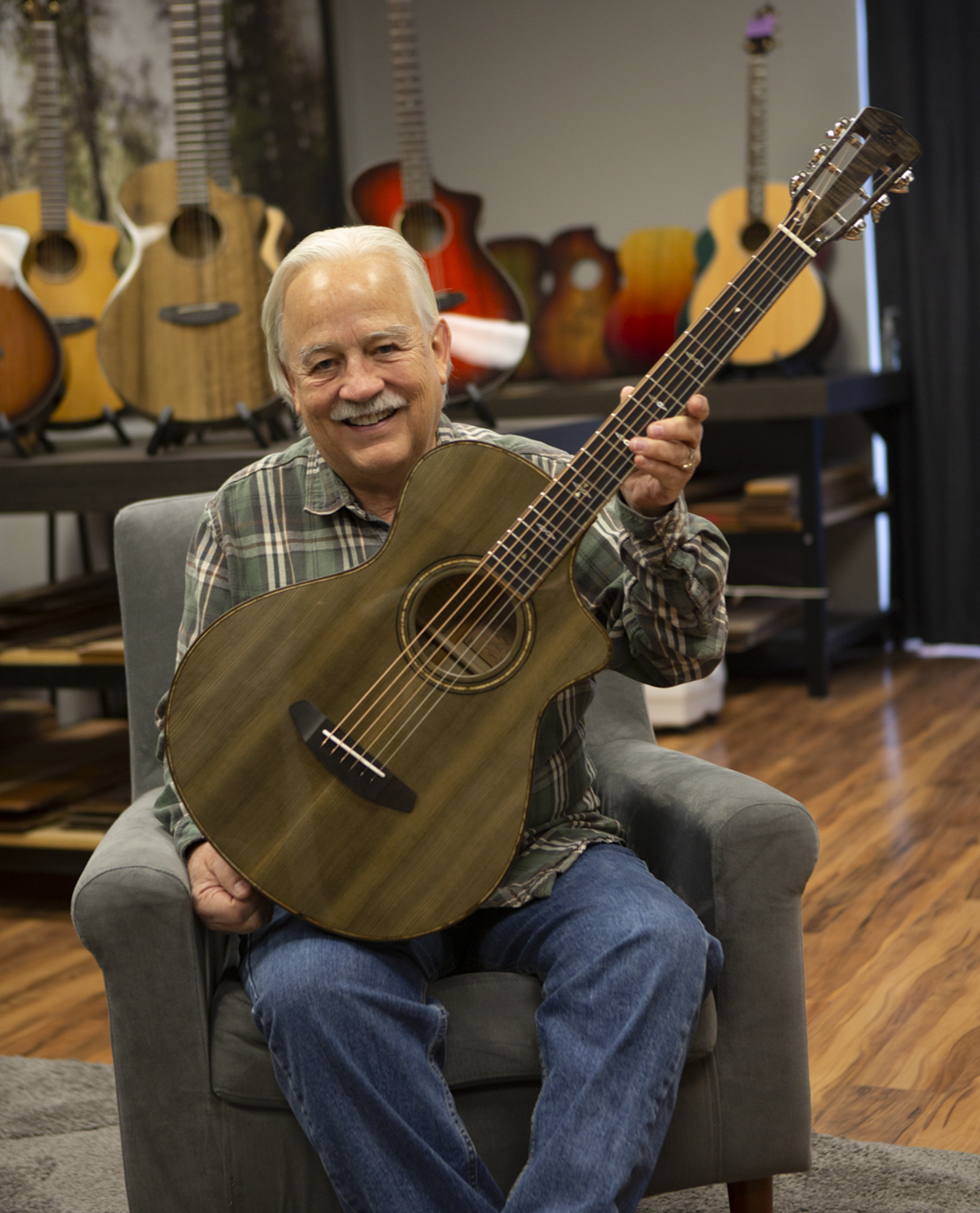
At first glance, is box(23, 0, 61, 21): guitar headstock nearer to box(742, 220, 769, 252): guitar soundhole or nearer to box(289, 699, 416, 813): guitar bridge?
box(742, 220, 769, 252): guitar soundhole

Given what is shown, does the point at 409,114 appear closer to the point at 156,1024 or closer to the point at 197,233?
the point at 197,233

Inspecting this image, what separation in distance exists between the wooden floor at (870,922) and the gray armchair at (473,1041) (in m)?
0.49

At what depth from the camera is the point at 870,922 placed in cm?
244

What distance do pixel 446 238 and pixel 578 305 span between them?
4.77 feet

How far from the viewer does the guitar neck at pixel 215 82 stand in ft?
9.58

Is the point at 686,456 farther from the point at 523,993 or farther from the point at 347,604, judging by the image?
the point at 523,993

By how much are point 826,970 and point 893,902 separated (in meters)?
0.33

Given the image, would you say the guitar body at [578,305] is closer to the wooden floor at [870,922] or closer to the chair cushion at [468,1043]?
the wooden floor at [870,922]

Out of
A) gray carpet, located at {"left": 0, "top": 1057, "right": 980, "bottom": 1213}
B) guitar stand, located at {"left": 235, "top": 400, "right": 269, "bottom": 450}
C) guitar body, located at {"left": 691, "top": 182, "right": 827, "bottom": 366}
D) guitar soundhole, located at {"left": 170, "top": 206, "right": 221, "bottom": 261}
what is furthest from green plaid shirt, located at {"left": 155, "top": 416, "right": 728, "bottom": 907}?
guitar body, located at {"left": 691, "top": 182, "right": 827, "bottom": 366}

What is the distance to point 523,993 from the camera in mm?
1350

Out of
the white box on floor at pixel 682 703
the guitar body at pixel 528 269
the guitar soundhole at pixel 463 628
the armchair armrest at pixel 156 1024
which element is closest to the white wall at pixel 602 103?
the guitar body at pixel 528 269

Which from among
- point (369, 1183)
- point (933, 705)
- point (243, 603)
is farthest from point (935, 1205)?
point (933, 705)

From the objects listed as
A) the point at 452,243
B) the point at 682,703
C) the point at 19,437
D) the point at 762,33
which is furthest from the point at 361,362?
the point at 762,33

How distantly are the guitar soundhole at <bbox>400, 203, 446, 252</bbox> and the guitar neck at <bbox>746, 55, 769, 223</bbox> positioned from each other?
128 centimetres
